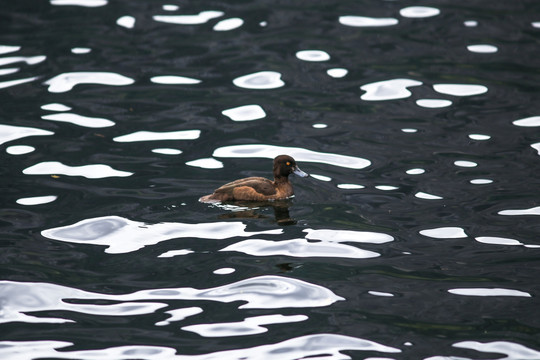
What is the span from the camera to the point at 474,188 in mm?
10539

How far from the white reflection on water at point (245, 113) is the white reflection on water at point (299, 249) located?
475 cm

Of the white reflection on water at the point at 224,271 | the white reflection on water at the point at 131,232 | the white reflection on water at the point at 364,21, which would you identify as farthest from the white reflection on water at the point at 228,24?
the white reflection on water at the point at 224,271

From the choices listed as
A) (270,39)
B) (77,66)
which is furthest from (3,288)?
(270,39)

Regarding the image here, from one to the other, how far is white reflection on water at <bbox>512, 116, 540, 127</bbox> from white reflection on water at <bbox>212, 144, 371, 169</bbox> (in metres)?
3.00

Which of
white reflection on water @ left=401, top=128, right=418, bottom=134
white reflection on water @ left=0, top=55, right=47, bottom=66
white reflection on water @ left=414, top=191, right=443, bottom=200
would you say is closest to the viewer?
white reflection on water @ left=414, top=191, right=443, bottom=200

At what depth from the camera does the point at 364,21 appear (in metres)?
17.7

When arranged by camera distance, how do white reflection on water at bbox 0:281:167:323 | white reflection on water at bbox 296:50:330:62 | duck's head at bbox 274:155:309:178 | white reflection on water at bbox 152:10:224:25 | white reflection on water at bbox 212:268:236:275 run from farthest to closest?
white reflection on water at bbox 152:10:224:25
white reflection on water at bbox 296:50:330:62
duck's head at bbox 274:155:309:178
white reflection on water at bbox 212:268:236:275
white reflection on water at bbox 0:281:167:323

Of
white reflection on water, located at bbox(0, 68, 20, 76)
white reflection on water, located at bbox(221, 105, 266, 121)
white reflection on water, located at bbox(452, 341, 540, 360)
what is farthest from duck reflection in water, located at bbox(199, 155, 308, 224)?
white reflection on water, located at bbox(0, 68, 20, 76)

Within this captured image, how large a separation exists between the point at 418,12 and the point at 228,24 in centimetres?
449

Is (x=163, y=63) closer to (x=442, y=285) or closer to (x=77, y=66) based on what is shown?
(x=77, y=66)

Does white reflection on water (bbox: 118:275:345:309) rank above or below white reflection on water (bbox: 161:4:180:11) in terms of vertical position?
below

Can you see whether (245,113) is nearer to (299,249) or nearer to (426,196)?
(426,196)

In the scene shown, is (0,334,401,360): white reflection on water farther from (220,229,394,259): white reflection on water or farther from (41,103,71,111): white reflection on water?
(41,103,71,111): white reflection on water

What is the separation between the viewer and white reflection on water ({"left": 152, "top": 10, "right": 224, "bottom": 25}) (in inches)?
705
